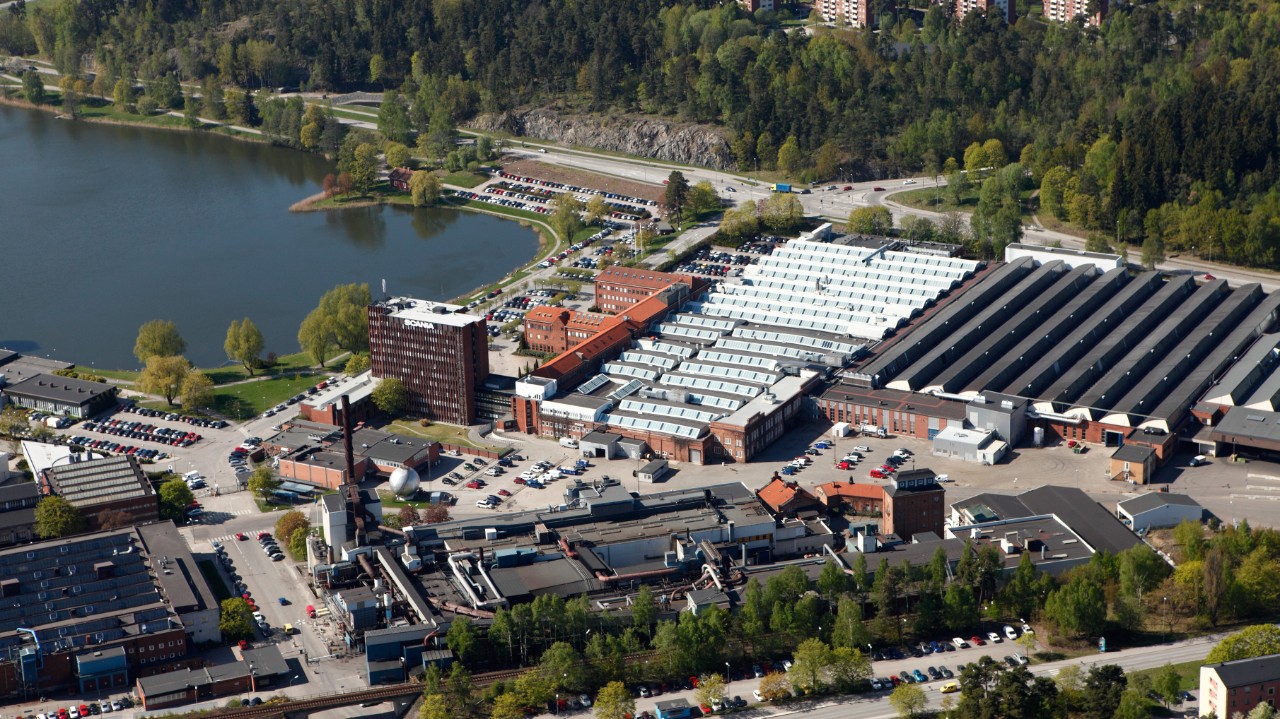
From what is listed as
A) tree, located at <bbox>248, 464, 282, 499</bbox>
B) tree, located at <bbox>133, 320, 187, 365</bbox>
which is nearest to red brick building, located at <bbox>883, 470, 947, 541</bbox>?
tree, located at <bbox>248, 464, 282, 499</bbox>

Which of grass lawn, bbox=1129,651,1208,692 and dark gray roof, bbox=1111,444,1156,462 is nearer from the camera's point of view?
grass lawn, bbox=1129,651,1208,692

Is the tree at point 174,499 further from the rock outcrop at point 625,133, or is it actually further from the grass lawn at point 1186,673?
the rock outcrop at point 625,133

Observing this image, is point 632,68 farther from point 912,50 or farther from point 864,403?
point 864,403

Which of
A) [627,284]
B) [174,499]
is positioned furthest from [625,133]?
[174,499]

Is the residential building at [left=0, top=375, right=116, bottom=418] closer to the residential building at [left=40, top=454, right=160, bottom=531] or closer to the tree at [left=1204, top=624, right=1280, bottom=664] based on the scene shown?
the residential building at [left=40, top=454, right=160, bottom=531]

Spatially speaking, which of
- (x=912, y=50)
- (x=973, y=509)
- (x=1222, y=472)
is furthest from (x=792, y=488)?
(x=912, y=50)

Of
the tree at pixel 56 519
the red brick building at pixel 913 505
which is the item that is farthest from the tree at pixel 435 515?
the red brick building at pixel 913 505

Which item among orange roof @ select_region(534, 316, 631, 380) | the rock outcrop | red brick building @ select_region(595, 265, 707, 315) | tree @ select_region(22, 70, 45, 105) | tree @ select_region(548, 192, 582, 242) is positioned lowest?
orange roof @ select_region(534, 316, 631, 380)
